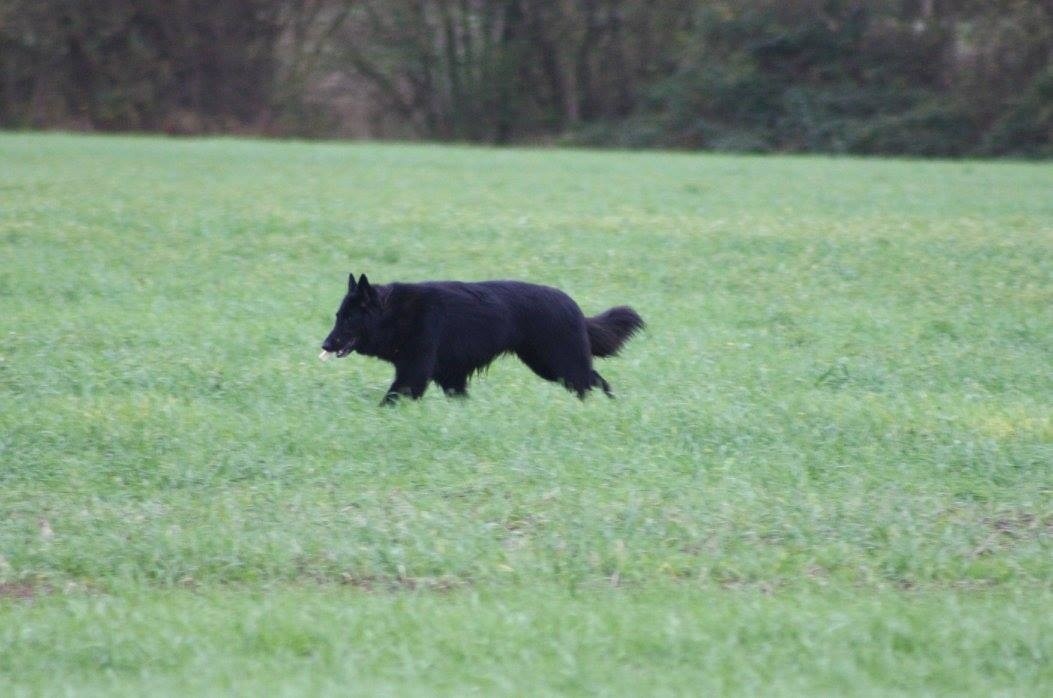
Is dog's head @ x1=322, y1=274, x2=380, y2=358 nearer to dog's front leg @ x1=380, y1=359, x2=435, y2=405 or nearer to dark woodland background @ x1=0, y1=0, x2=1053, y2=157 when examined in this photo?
dog's front leg @ x1=380, y1=359, x2=435, y2=405

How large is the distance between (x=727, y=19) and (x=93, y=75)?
72.0 ft

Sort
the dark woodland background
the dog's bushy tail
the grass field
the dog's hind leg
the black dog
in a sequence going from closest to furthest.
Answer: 1. the grass field
2. the black dog
3. the dog's hind leg
4. the dog's bushy tail
5. the dark woodland background

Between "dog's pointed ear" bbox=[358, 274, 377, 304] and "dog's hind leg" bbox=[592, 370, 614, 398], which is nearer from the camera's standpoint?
"dog's pointed ear" bbox=[358, 274, 377, 304]

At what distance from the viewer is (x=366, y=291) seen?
8125mm

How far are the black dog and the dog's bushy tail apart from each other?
37 cm

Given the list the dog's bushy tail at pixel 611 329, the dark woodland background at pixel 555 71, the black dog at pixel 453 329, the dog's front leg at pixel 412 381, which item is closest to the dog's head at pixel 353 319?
the black dog at pixel 453 329

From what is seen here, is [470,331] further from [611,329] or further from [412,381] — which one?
[611,329]

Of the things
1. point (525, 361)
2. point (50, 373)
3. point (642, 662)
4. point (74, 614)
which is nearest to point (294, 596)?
point (74, 614)

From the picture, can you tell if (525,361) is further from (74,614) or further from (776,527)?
(74,614)

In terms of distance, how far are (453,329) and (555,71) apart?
39.8 metres

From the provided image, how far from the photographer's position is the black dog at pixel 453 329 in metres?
8.20

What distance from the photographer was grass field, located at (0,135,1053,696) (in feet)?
15.2

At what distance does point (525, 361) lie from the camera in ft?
27.9

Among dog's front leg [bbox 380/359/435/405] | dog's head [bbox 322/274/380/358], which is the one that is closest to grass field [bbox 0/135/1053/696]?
dog's front leg [bbox 380/359/435/405]
